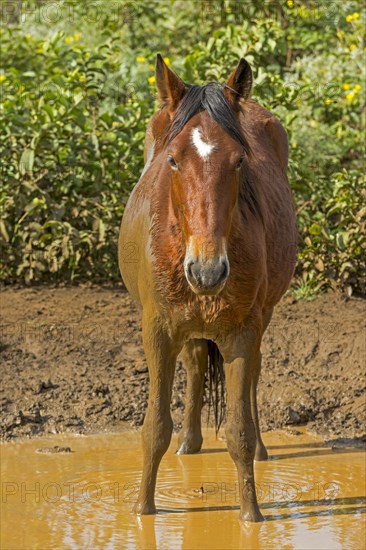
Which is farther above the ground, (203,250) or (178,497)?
(203,250)

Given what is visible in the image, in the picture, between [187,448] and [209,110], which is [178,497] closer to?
[187,448]

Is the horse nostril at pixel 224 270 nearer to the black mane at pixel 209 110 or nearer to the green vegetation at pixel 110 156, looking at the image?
the black mane at pixel 209 110

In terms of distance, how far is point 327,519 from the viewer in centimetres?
532

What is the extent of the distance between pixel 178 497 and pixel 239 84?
2223 mm

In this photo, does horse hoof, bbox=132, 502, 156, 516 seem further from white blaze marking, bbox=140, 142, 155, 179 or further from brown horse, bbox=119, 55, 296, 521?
white blaze marking, bbox=140, 142, 155, 179

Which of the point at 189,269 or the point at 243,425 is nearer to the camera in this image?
the point at 189,269


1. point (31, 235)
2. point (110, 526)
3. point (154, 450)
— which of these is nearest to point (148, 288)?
point (154, 450)

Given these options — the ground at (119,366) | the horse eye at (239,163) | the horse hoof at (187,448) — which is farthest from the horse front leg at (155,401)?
the ground at (119,366)

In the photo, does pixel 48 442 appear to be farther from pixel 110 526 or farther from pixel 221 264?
pixel 221 264

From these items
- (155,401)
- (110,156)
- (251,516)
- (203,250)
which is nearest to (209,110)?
(203,250)

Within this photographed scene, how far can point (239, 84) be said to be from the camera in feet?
16.2

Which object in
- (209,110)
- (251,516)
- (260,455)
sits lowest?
(251,516)

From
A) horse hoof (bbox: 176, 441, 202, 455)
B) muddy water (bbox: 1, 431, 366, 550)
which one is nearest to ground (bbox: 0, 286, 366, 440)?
muddy water (bbox: 1, 431, 366, 550)

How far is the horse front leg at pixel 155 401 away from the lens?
5.17 metres
